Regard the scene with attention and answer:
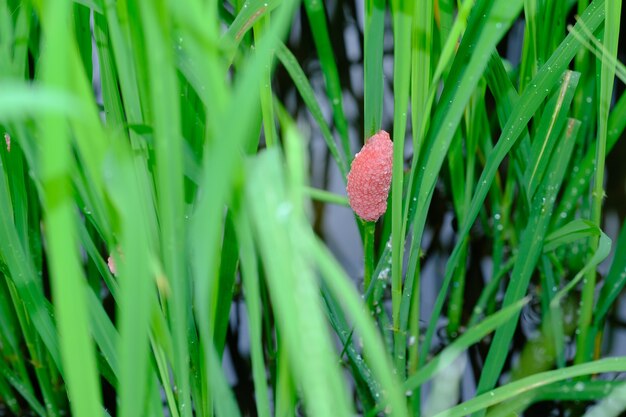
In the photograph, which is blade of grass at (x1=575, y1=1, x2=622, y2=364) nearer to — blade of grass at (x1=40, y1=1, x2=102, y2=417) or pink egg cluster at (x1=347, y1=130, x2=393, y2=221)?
pink egg cluster at (x1=347, y1=130, x2=393, y2=221)

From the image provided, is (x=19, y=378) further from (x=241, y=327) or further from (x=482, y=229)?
(x=482, y=229)

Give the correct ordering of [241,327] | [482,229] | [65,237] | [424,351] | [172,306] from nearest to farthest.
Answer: [65,237]
[172,306]
[424,351]
[241,327]
[482,229]

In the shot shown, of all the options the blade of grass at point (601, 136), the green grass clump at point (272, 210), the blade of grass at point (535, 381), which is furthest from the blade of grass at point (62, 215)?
the blade of grass at point (601, 136)

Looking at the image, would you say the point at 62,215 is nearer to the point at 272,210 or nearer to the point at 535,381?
the point at 272,210

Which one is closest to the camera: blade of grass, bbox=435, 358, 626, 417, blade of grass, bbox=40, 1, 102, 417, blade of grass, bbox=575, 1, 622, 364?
blade of grass, bbox=40, 1, 102, 417

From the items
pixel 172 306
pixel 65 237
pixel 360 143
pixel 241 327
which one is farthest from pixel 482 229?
pixel 65 237

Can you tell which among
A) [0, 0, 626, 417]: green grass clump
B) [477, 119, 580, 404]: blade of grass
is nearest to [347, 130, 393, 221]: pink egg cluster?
[0, 0, 626, 417]: green grass clump

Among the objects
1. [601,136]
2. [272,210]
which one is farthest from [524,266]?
[272,210]
